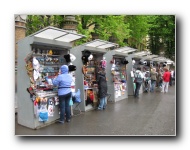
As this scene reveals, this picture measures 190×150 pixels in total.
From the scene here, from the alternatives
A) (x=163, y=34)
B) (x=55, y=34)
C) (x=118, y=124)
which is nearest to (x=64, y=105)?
(x=118, y=124)

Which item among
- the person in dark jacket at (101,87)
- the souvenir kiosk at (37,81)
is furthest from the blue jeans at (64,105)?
the person in dark jacket at (101,87)

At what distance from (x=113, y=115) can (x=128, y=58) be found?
546cm

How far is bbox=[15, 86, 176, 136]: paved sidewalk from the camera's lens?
6848 millimetres

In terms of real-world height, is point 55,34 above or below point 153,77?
above

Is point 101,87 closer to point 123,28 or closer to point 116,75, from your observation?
point 116,75

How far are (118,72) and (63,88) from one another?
564 centimetres

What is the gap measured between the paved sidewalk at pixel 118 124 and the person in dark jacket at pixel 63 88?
15.9 inches

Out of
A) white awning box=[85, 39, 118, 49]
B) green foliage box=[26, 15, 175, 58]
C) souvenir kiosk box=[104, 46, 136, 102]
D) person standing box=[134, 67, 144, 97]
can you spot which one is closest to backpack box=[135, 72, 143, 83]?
person standing box=[134, 67, 144, 97]

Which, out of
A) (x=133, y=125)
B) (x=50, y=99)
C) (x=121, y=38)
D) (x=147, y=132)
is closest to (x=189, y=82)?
(x=147, y=132)

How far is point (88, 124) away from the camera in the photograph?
303 inches

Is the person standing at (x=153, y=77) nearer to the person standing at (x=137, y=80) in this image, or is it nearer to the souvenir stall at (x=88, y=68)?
the person standing at (x=137, y=80)

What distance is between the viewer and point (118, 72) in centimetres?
1292

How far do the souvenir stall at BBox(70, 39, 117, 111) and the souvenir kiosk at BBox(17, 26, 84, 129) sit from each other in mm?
1485
